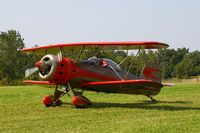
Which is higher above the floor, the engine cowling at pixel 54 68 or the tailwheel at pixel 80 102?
the engine cowling at pixel 54 68

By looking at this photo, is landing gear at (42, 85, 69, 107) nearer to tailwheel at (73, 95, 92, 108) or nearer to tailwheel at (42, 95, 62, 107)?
tailwheel at (42, 95, 62, 107)

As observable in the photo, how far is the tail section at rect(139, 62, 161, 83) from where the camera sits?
16.3 m

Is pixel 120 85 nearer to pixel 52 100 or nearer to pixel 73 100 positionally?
pixel 73 100

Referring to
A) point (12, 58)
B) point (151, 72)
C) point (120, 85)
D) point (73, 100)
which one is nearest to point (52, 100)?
point (73, 100)

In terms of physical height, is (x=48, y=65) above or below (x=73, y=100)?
above

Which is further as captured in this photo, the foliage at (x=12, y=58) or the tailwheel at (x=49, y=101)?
the foliage at (x=12, y=58)

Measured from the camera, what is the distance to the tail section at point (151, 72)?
16344 millimetres


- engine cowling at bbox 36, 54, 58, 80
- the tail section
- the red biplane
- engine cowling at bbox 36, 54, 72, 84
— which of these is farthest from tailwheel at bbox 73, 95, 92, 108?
the tail section

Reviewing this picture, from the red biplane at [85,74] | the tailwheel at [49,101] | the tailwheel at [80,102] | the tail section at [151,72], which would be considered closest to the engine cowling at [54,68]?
the red biplane at [85,74]

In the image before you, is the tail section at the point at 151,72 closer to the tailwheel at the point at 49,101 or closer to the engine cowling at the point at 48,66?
the tailwheel at the point at 49,101

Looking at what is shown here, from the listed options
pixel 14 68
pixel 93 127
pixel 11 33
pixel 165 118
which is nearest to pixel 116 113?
pixel 165 118

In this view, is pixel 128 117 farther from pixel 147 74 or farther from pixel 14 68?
pixel 14 68

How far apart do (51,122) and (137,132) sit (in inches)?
104

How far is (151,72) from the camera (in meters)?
16.4
